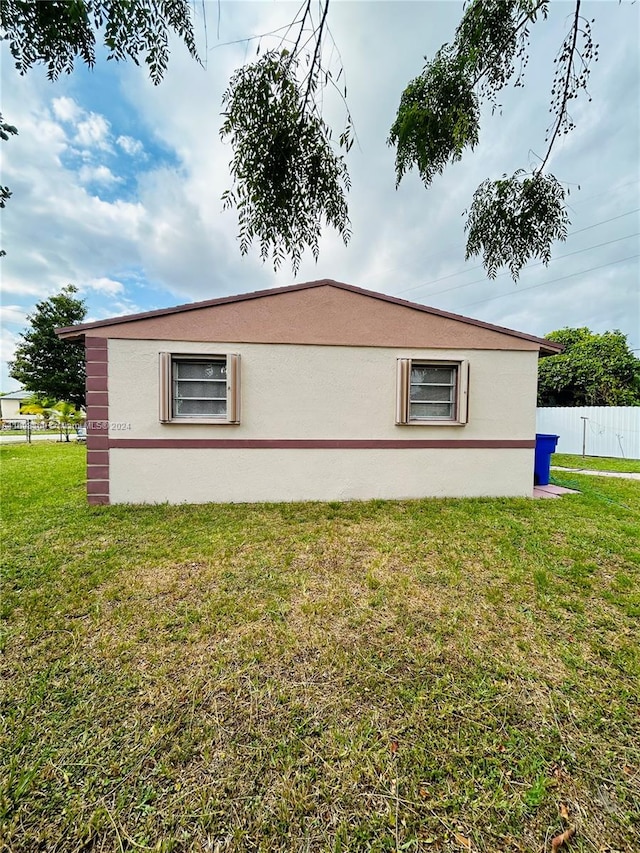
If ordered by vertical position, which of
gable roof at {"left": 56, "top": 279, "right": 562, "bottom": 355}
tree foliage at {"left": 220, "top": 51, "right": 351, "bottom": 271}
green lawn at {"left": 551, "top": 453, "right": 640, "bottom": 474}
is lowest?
green lawn at {"left": 551, "top": 453, "right": 640, "bottom": 474}

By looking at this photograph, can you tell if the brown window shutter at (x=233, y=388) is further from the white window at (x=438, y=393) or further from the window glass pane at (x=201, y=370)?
the white window at (x=438, y=393)

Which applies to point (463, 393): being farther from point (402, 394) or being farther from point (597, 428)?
point (597, 428)

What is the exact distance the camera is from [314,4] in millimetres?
2494

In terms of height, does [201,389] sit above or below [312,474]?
above

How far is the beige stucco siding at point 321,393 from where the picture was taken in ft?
17.4

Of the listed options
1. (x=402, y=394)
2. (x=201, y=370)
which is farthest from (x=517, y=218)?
(x=201, y=370)

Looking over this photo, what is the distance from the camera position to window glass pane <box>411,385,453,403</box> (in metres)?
5.91

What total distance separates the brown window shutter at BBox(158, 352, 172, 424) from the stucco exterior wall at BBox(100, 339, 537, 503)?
0.15m

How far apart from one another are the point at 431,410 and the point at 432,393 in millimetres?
306

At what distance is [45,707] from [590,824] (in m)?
2.51

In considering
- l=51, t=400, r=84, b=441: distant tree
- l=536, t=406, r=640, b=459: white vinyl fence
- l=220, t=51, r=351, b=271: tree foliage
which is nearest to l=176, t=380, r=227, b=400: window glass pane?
l=220, t=51, r=351, b=271: tree foliage

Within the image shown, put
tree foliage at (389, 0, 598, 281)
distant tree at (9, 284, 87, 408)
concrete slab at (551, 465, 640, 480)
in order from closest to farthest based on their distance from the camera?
tree foliage at (389, 0, 598, 281)
concrete slab at (551, 465, 640, 480)
distant tree at (9, 284, 87, 408)

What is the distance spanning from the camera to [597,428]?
12.0 meters

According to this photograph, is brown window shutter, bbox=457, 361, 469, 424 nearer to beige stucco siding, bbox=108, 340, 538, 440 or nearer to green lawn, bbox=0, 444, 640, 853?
beige stucco siding, bbox=108, 340, 538, 440
